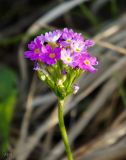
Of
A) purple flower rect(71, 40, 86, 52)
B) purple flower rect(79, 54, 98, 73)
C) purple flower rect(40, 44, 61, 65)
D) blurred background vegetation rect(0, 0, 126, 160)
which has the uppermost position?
blurred background vegetation rect(0, 0, 126, 160)

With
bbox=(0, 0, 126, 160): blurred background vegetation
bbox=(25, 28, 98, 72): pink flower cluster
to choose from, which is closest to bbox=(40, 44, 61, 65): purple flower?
bbox=(25, 28, 98, 72): pink flower cluster

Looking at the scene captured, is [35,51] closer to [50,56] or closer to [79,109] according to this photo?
[50,56]

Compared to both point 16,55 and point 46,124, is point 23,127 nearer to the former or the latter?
point 46,124

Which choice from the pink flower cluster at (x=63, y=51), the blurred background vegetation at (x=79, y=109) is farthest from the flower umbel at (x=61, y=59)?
the blurred background vegetation at (x=79, y=109)

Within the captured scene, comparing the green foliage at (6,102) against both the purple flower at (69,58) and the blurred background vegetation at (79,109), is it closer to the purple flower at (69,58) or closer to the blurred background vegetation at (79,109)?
the blurred background vegetation at (79,109)

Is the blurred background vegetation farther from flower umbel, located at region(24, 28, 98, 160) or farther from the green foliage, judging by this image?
flower umbel, located at region(24, 28, 98, 160)

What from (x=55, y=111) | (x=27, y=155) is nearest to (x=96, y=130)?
(x=55, y=111)

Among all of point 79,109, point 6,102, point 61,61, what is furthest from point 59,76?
point 79,109

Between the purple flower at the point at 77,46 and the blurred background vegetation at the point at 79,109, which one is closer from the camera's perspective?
the purple flower at the point at 77,46
